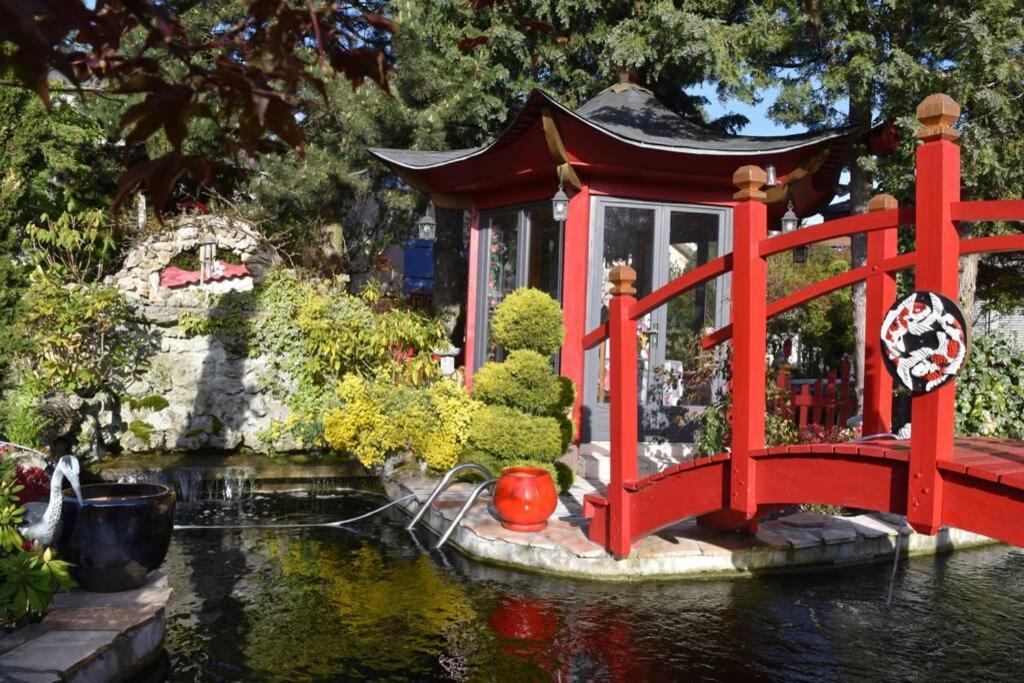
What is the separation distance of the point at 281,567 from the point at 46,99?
4.98m

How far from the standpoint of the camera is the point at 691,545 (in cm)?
618

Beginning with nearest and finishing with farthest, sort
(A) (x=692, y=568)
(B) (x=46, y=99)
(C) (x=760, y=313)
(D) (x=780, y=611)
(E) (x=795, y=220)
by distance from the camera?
1. (B) (x=46, y=99)
2. (C) (x=760, y=313)
3. (D) (x=780, y=611)
4. (A) (x=692, y=568)
5. (E) (x=795, y=220)

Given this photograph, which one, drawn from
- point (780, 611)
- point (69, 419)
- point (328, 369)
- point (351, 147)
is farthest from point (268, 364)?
point (780, 611)

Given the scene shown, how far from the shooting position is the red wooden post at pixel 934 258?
381cm

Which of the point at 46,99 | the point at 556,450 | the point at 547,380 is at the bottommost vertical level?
the point at 556,450

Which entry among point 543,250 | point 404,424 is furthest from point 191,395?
point 543,250

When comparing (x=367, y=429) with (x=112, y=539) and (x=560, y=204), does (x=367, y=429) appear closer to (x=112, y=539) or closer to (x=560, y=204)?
(x=560, y=204)

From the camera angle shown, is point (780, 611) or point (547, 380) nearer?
point (780, 611)

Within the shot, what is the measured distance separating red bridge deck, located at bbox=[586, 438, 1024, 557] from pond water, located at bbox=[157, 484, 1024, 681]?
2.01 feet

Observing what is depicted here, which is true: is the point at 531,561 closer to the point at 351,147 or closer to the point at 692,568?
the point at 692,568

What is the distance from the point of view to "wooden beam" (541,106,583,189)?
861cm

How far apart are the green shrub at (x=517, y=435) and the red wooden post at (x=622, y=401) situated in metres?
1.54

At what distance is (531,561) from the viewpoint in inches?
240

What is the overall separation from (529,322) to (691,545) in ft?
7.29
